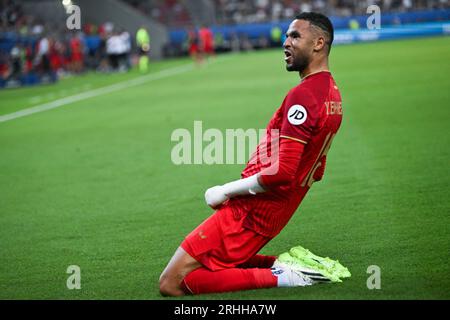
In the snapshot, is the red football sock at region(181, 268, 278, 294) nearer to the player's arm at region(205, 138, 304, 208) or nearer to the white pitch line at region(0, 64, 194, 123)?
the player's arm at region(205, 138, 304, 208)

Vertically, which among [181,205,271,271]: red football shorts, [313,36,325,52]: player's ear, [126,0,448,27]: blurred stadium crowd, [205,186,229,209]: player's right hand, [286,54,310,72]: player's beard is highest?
[126,0,448,27]: blurred stadium crowd

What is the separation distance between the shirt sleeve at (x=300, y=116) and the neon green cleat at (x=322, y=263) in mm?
1153

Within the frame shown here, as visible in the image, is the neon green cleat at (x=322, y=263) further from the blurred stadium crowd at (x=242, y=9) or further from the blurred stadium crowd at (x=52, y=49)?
the blurred stadium crowd at (x=242, y=9)

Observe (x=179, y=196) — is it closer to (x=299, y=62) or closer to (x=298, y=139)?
(x=299, y=62)

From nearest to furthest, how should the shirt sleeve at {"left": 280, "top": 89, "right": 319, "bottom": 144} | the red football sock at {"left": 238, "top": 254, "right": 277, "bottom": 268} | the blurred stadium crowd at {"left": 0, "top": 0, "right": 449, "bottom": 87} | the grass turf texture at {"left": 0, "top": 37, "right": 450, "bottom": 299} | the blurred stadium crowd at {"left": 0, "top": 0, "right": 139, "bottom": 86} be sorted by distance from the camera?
the shirt sleeve at {"left": 280, "top": 89, "right": 319, "bottom": 144}
the red football sock at {"left": 238, "top": 254, "right": 277, "bottom": 268}
the grass turf texture at {"left": 0, "top": 37, "right": 450, "bottom": 299}
the blurred stadium crowd at {"left": 0, "top": 0, "right": 139, "bottom": 86}
the blurred stadium crowd at {"left": 0, "top": 0, "right": 449, "bottom": 87}

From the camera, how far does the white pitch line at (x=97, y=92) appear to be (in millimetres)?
22369

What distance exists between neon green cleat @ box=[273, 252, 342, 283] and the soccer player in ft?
0.04

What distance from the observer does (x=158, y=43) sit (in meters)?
54.1

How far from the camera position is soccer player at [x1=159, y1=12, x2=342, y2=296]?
570cm

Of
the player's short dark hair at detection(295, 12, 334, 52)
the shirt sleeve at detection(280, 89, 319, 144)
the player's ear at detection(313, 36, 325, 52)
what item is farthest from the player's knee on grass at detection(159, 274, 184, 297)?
the player's short dark hair at detection(295, 12, 334, 52)

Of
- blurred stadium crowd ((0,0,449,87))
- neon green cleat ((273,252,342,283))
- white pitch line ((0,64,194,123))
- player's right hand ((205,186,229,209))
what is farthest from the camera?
blurred stadium crowd ((0,0,449,87))

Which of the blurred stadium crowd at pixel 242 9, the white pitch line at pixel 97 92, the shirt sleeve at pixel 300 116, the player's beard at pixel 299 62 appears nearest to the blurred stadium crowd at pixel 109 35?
the blurred stadium crowd at pixel 242 9

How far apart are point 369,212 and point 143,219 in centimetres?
263
